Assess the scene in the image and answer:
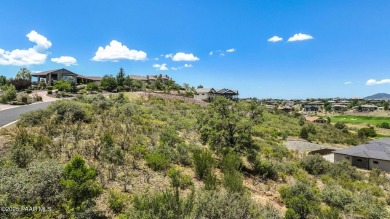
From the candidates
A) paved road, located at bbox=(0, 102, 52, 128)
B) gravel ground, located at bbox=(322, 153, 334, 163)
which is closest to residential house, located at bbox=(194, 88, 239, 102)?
gravel ground, located at bbox=(322, 153, 334, 163)

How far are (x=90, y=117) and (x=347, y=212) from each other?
18.6m

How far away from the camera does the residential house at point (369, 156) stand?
2564 cm

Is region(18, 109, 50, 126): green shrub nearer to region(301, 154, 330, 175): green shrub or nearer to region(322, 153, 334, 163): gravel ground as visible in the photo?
region(301, 154, 330, 175): green shrub

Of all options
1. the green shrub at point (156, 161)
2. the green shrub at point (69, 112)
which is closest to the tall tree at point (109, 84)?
the green shrub at point (69, 112)

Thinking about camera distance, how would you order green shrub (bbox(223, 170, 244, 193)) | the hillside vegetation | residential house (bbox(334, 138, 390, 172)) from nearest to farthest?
the hillside vegetation, green shrub (bbox(223, 170, 244, 193)), residential house (bbox(334, 138, 390, 172))

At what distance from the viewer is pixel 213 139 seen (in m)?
15.8

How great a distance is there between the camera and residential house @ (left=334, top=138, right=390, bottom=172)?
2564 cm

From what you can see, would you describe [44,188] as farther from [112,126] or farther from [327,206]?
[327,206]

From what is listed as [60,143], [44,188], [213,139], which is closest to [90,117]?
[60,143]

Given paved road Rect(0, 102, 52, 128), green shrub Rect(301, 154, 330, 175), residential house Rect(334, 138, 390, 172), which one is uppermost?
paved road Rect(0, 102, 52, 128)

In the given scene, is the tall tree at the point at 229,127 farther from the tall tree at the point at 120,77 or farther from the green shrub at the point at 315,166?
the tall tree at the point at 120,77

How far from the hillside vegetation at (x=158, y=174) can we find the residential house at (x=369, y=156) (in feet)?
18.3

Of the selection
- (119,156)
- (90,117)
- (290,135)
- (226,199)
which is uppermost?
(90,117)

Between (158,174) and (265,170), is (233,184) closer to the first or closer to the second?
(158,174)
